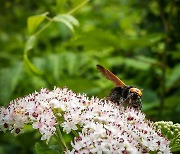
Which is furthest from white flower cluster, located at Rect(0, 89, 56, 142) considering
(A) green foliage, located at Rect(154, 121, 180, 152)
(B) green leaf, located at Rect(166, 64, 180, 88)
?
Result: (B) green leaf, located at Rect(166, 64, 180, 88)

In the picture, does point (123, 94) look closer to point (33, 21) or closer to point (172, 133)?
point (172, 133)

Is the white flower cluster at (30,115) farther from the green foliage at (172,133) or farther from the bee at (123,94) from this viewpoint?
the green foliage at (172,133)

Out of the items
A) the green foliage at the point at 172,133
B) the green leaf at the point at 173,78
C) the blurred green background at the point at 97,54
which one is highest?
the blurred green background at the point at 97,54

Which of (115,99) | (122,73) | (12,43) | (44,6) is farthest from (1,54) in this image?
(115,99)

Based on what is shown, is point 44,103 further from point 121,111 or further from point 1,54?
point 1,54

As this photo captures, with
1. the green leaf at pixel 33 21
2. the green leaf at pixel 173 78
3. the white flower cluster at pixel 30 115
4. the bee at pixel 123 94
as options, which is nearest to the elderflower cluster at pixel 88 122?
the white flower cluster at pixel 30 115

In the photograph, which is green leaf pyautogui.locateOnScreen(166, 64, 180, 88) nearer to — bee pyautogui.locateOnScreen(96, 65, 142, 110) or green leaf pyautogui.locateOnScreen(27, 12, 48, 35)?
green leaf pyautogui.locateOnScreen(27, 12, 48, 35)

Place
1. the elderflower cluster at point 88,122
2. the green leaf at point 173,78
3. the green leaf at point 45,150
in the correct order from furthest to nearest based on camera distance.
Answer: the green leaf at point 173,78
the green leaf at point 45,150
the elderflower cluster at point 88,122
